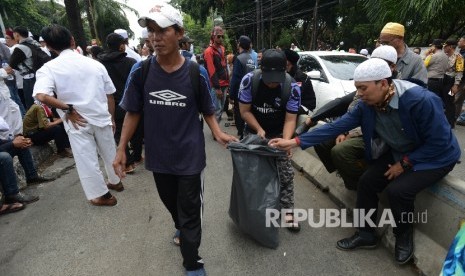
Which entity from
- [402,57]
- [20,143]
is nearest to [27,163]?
[20,143]

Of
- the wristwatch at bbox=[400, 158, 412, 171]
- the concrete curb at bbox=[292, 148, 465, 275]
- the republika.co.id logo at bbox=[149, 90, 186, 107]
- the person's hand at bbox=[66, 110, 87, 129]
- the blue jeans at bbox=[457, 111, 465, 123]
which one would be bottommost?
the blue jeans at bbox=[457, 111, 465, 123]

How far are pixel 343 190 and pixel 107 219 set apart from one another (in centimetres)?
260

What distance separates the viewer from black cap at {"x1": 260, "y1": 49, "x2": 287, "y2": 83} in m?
2.78

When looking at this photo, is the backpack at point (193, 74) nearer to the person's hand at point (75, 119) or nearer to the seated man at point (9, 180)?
the person's hand at point (75, 119)

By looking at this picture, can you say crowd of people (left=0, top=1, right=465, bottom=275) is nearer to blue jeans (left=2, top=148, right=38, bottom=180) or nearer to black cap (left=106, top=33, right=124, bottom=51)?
blue jeans (left=2, top=148, right=38, bottom=180)

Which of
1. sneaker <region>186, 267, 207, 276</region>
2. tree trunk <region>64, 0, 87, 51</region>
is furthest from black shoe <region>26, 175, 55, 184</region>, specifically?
tree trunk <region>64, 0, 87, 51</region>

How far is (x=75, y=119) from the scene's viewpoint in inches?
135

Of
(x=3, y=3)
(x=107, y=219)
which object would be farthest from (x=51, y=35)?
(x=3, y=3)

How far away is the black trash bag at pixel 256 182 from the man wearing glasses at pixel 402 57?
206 centimetres

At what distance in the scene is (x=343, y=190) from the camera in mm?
3602

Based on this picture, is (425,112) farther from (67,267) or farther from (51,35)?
(51,35)

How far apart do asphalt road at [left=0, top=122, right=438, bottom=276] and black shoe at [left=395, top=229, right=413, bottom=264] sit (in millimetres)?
83

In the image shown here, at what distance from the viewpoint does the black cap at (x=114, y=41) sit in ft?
15.4

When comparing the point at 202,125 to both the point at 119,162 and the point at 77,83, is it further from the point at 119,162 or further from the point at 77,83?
the point at 77,83
